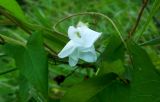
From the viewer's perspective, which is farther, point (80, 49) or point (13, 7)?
point (13, 7)

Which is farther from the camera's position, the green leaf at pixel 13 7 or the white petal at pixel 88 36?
the green leaf at pixel 13 7

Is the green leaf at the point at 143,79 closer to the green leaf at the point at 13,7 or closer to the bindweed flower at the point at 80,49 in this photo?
the bindweed flower at the point at 80,49

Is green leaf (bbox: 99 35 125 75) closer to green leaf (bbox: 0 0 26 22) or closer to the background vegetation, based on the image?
the background vegetation

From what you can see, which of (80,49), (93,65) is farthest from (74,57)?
(93,65)

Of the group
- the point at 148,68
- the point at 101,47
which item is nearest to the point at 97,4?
the point at 101,47

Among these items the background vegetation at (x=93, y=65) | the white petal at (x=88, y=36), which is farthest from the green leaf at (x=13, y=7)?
the white petal at (x=88, y=36)

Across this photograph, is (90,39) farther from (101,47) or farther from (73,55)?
(101,47)

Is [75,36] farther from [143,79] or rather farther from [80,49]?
[143,79]
